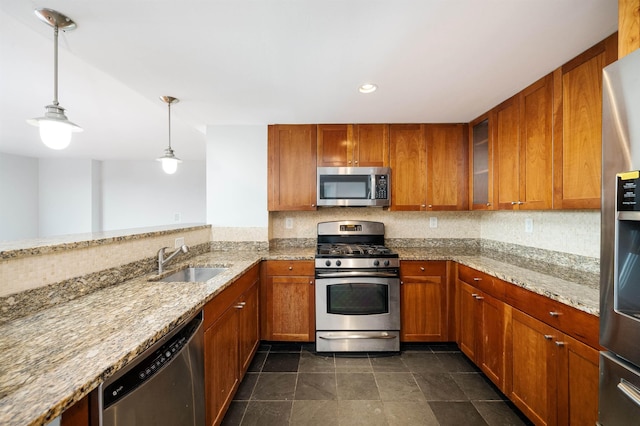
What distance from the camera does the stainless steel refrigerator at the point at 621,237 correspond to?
0.90m

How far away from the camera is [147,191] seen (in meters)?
5.17

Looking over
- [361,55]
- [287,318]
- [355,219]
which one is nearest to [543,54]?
[361,55]

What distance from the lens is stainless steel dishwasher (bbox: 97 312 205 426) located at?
2.66 feet

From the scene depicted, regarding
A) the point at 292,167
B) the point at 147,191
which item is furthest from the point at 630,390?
the point at 147,191

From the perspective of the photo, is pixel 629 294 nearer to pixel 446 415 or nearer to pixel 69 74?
pixel 446 415

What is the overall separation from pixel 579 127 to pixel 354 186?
169cm

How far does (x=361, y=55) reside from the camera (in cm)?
155

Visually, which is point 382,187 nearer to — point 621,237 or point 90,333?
point 621,237

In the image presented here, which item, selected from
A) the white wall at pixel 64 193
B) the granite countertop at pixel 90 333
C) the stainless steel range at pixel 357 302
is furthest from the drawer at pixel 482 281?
the white wall at pixel 64 193

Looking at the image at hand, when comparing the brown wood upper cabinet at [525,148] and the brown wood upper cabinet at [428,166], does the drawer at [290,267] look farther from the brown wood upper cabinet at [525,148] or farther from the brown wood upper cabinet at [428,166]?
the brown wood upper cabinet at [525,148]

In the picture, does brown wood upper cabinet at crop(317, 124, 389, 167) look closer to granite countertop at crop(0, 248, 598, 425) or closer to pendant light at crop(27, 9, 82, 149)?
granite countertop at crop(0, 248, 598, 425)

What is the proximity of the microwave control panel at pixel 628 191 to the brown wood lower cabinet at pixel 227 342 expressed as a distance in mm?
1827

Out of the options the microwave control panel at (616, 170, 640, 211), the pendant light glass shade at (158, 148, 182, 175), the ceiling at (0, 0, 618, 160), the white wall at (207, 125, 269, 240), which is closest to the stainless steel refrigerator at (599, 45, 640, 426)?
the microwave control panel at (616, 170, 640, 211)

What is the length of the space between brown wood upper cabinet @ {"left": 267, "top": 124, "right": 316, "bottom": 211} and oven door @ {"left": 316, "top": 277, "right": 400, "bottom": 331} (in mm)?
876
